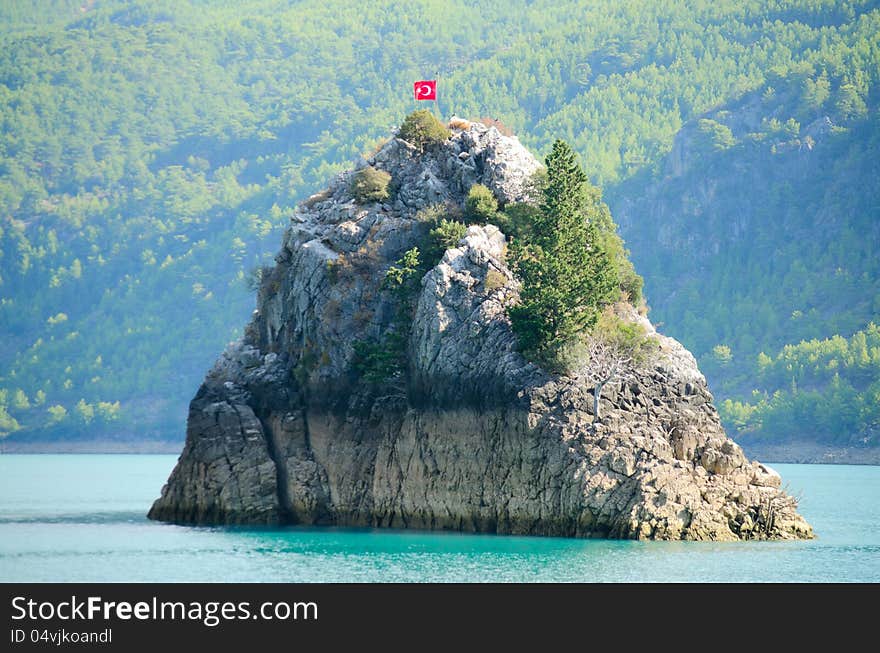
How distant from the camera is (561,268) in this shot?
81375 millimetres

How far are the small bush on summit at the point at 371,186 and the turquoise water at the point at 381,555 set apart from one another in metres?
17.7

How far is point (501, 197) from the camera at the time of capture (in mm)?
88500

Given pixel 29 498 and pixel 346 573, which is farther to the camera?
pixel 29 498

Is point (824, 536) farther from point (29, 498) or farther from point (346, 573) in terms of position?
point (29, 498)

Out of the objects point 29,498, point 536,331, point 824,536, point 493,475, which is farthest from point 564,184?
point 29,498

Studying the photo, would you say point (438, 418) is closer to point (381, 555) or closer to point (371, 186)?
point (381, 555)

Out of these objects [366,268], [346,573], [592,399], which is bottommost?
[346,573]

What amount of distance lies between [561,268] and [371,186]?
13044 mm

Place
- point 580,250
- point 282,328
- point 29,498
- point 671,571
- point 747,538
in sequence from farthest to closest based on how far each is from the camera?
point 29,498
point 282,328
point 580,250
point 747,538
point 671,571

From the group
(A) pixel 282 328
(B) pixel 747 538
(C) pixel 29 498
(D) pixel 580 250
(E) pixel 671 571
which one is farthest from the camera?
(C) pixel 29 498

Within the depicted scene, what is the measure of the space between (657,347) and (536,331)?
6.26 meters

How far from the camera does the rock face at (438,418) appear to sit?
77.2 metres

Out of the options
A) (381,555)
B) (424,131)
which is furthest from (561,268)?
(381,555)

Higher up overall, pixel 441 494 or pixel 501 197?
pixel 501 197
